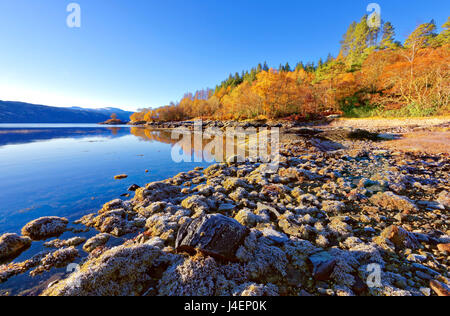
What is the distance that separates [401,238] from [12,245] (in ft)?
31.0

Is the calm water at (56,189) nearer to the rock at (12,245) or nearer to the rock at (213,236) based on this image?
the rock at (12,245)

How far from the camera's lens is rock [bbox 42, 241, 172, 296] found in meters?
2.52

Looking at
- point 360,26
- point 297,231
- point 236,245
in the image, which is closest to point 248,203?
point 297,231

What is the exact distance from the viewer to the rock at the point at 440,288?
8.07 feet

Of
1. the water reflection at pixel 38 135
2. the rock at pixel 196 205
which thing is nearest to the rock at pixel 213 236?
the rock at pixel 196 205

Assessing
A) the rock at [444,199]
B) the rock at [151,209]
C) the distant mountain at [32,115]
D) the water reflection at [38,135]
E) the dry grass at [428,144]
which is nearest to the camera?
the rock at [444,199]

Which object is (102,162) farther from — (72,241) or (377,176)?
(377,176)

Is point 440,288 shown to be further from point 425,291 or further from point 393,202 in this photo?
point 393,202

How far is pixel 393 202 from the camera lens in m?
5.30

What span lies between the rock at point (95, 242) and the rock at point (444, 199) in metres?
10.4

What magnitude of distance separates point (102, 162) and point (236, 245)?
49.2 ft

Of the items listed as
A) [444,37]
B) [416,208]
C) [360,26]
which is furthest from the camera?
[360,26]

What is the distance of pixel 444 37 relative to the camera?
122 ft

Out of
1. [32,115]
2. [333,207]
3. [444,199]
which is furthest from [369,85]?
[32,115]
